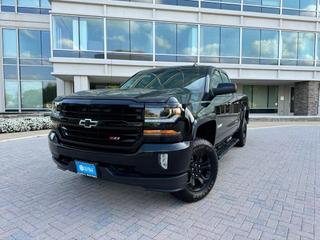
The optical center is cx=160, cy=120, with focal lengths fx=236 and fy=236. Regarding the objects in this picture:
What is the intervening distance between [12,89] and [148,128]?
64.0 ft

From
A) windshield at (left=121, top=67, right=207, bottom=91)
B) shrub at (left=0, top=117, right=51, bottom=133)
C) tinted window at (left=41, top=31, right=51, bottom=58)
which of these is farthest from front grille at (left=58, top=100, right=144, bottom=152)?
tinted window at (left=41, top=31, right=51, bottom=58)

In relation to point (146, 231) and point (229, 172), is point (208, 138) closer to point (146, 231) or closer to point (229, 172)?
point (229, 172)

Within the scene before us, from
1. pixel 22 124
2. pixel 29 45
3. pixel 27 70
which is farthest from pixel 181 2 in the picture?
pixel 27 70

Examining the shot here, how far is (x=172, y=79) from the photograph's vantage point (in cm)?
413

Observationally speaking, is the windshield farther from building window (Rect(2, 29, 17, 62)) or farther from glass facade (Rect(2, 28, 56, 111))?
building window (Rect(2, 29, 17, 62))

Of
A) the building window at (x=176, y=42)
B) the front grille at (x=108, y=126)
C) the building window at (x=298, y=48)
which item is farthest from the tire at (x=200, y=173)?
the building window at (x=298, y=48)

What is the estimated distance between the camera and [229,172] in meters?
4.66

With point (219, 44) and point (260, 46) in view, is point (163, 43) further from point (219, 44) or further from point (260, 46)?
point (260, 46)

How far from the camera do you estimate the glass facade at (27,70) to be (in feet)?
59.8

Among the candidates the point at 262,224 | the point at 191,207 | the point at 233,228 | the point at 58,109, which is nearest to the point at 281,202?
the point at 262,224

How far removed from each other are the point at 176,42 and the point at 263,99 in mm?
10431

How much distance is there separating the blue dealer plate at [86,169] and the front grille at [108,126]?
223 mm

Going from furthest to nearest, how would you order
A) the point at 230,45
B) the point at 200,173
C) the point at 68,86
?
the point at 68,86 < the point at 230,45 < the point at 200,173

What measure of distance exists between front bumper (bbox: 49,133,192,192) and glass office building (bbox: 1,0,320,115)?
41.6 feet
